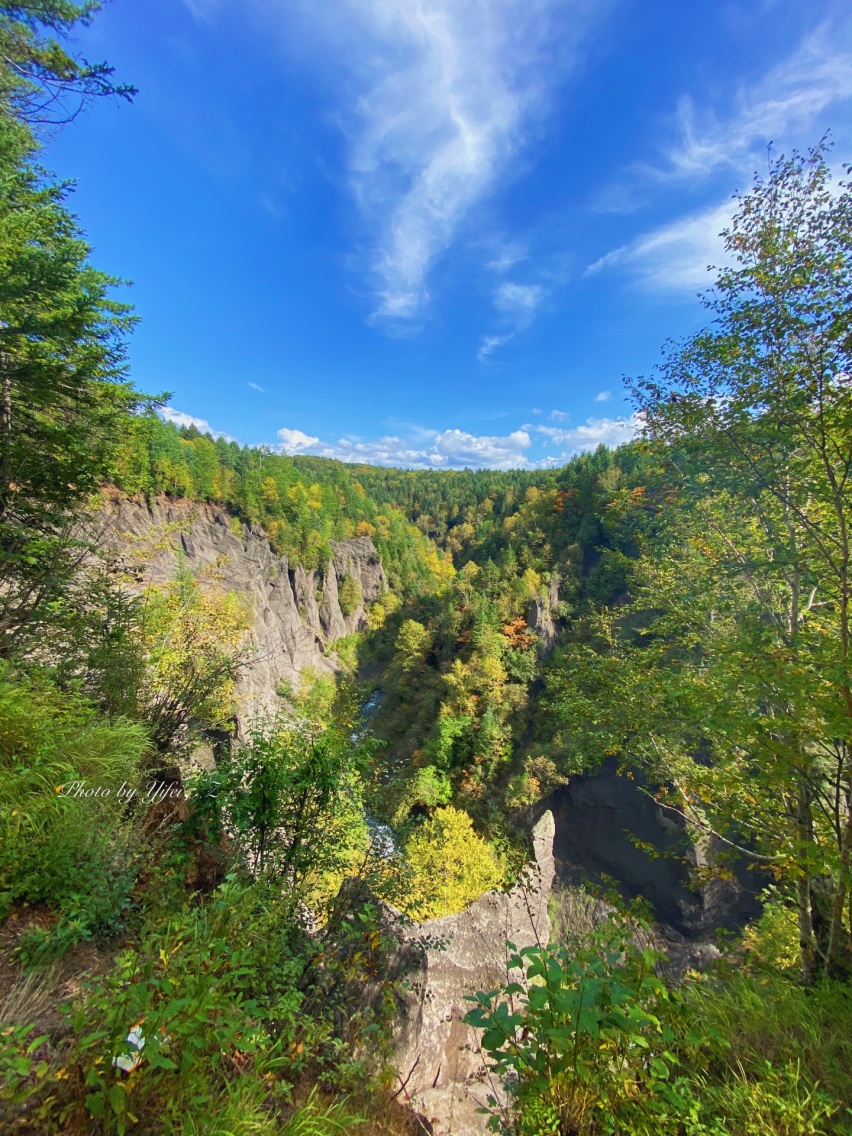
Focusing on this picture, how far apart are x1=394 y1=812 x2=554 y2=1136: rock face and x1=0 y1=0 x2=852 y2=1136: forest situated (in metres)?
0.69

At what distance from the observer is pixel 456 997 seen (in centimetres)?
763

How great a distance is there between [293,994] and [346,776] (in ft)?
8.36

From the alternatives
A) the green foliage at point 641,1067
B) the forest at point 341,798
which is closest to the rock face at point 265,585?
the forest at point 341,798

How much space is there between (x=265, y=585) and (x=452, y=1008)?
3776cm

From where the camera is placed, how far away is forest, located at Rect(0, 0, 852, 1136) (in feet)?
6.81

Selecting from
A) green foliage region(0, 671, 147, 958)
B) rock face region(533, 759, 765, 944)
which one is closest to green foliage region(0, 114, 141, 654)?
green foliage region(0, 671, 147, 958)

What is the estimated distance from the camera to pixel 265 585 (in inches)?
1613

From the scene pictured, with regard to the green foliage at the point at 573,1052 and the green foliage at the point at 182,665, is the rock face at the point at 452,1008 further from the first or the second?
the green foliage at the point at 182,665

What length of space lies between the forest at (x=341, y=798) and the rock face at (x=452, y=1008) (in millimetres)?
687

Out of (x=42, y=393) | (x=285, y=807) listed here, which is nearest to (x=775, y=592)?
(x=285, y=807)

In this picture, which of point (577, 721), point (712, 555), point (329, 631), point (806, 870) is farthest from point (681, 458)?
point (329, 631)

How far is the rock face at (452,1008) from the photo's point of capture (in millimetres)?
4910

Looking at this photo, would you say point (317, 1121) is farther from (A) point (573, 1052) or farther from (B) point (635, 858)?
(B) point (635, 858)

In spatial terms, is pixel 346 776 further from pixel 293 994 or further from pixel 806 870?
pixel 806 870
